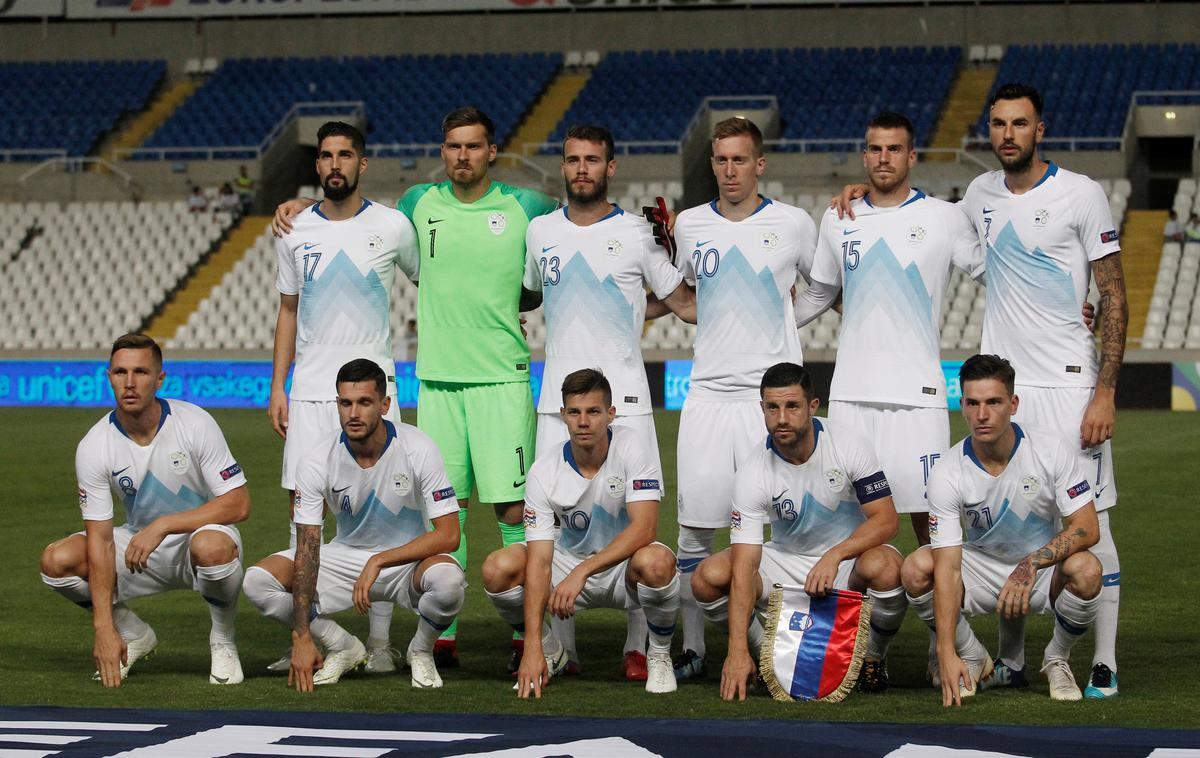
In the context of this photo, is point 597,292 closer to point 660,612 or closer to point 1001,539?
point 660,612

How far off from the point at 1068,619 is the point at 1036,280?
1.29 meters

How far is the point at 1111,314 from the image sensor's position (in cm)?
623

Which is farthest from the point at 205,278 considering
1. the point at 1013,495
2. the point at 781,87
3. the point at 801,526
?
the point at 1013,495

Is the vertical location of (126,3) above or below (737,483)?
above

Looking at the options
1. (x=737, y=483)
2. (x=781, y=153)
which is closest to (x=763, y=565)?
(x=737, y=483)

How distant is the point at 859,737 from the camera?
5.22m

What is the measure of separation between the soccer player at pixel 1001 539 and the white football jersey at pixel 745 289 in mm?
961

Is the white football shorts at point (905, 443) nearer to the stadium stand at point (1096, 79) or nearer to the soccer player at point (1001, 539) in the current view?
the soccer player at point (1001, 539)

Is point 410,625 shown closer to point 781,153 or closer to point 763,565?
point 763,565

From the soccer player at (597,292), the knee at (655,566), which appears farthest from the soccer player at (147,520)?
the knee at (655,566)

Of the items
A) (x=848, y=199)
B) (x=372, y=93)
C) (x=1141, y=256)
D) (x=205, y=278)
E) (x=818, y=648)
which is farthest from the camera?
(x=372, y=93)

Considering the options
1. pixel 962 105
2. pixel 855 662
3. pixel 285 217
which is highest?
pixel 962 105

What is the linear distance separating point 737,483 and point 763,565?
1.29ft

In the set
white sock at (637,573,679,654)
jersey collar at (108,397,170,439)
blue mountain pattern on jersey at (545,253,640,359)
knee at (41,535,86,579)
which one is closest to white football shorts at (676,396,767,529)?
blue mountain pattern on jersey at (545,253,640,359)
